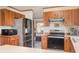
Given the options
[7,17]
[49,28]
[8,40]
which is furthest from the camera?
[49,28]

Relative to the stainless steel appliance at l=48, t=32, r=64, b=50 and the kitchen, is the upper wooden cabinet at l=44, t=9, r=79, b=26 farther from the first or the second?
the stainless steel appliance at l=48, t=32, r=64, b=50

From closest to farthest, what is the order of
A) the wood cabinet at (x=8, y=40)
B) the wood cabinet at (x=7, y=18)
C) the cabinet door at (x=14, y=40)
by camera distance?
the wood cabinet at (x=8, y=40), the cabinet door at (x=14, y=40), the wood cabinet at (x=7, y=18)

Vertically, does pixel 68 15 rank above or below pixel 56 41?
above

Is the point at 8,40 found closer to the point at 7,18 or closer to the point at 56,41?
the point at 7,18

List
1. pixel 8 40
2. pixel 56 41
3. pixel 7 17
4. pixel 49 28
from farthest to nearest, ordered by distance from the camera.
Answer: pixel 49 28, pixel 7 17, pixel 56 41, pixel 8 40

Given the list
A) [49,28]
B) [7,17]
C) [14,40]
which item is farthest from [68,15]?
[7,17]

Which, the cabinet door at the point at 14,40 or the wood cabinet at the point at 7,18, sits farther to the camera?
the wood cabinet at the point at 7,18

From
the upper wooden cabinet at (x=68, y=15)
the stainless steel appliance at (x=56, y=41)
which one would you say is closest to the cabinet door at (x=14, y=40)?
the stainless steel appliance at (x=56, y=41)

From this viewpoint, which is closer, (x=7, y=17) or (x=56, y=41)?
(x=56, y=41)

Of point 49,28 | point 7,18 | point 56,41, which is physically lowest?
point 56,41

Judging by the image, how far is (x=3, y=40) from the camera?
13.5 ft

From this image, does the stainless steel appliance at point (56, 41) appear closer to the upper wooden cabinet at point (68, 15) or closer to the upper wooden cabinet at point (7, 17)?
the upper wooden cabinet at point (68, 15)

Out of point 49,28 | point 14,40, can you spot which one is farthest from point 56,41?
point 14,40
